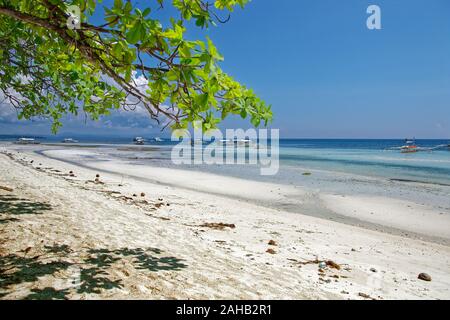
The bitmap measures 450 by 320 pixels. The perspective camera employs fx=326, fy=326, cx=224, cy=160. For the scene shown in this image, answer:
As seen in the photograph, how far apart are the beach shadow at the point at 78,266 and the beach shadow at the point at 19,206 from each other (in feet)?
7.30

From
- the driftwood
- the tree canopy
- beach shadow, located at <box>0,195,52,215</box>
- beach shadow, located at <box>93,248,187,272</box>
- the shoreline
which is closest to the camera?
the tree canopy

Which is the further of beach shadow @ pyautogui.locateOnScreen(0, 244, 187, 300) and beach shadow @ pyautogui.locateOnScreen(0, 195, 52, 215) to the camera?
beach shadow @ pyautogui.locateOnScreen(0, 195, 52, 215)

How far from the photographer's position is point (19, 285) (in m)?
3.38

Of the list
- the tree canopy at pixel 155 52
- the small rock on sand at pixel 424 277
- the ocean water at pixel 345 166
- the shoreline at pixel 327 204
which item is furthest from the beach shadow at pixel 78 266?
the ocean water at pixel 345 166

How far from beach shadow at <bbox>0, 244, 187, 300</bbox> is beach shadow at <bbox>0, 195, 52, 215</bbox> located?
222 centimetres

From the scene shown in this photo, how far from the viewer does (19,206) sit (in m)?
6.68

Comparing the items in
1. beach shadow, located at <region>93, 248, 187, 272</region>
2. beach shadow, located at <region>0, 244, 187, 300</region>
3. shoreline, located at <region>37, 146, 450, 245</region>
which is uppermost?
beach shadow, located at <region>0, 244, 187, 300</region>

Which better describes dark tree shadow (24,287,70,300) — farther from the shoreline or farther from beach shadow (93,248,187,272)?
the shoreline

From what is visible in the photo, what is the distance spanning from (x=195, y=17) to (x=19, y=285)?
10.6ft

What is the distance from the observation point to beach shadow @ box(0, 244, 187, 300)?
339cm

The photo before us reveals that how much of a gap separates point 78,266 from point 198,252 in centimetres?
182
